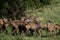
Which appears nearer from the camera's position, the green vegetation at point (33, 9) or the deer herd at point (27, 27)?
the deer herd at point (27, 27)

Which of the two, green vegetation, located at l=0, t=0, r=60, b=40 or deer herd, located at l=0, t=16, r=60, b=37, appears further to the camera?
green vegetation, located at l=0, t=0, r=60, b=40

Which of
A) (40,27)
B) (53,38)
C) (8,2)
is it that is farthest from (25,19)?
(8,2)

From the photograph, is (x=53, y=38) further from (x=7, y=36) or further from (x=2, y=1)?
(x=2, y=1)

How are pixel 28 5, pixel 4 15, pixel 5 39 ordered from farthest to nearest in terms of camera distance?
pixel 28 5, pixel 4 15, pixel 5 39

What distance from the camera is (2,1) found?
56.3ft

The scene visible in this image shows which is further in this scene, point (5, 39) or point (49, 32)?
point (49, 32)

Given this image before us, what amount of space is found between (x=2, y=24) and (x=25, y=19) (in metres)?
1.24

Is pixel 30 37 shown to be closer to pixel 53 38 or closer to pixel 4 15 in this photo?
pixel 53 38

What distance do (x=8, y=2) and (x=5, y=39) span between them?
5.48 m

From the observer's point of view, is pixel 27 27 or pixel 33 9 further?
pixel 33 9

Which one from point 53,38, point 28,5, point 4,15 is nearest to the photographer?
point 53,38

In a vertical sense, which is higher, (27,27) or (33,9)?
(27,27)

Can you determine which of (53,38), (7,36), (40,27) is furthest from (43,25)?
(7,36)

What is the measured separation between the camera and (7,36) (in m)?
12.2
